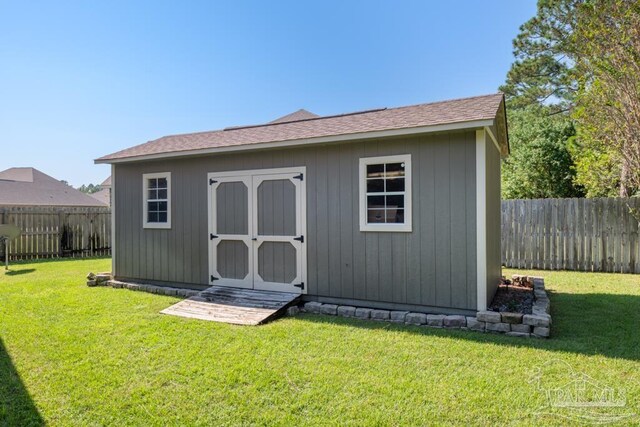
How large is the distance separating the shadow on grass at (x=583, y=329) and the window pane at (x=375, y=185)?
Result: 1.83 m

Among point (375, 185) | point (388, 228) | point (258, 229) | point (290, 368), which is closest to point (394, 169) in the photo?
point (375, 185)

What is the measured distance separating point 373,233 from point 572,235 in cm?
613

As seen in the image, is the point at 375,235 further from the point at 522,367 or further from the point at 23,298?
the point at 23,298

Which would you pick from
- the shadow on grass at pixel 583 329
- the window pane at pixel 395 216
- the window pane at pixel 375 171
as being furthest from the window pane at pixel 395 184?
the shadow on grass at pixel 583 329

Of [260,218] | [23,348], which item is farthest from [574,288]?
[23,348]

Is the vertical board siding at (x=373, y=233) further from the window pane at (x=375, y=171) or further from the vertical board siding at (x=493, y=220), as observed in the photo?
the vertical board siding at (x=493, y=220)

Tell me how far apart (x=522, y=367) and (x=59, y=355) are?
450cm

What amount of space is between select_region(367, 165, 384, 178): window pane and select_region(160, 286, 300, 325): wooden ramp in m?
2.20

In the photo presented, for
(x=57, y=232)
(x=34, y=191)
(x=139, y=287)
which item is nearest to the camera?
(x=139, y=287)

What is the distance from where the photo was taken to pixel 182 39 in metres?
10.1

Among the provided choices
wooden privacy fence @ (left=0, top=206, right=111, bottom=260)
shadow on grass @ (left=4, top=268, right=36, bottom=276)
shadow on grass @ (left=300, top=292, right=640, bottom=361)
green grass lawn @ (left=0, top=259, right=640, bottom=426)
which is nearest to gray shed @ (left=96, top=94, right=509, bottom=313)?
shadow on grass @ (left=300, top=292, right=640, bottom=361)

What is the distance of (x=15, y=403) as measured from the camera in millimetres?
2779

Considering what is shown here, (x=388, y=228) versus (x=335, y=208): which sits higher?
(x=335, y=208)

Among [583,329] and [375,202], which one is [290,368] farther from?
[583,329]
